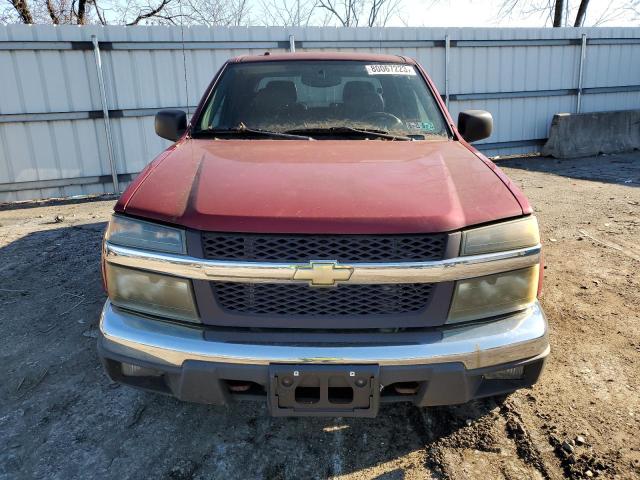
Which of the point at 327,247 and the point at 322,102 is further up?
the point at 322,102

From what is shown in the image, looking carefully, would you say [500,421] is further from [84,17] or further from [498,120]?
[84,17]

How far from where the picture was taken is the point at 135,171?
27.5 feet

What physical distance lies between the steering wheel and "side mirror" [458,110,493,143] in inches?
20.9

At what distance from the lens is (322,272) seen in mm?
1844

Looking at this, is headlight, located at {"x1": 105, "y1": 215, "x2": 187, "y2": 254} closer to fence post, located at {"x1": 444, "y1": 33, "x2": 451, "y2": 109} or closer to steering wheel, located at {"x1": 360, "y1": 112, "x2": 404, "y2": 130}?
steering wheel, located at {"x1": 360, "y1": 112, "x2": 404, "y2": 130}

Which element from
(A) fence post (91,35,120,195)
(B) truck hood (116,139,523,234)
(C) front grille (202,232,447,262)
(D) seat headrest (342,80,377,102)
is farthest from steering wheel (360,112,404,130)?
(A) fence post (91,35,120,195)

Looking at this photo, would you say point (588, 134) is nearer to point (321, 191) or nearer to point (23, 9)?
point (321, 191)

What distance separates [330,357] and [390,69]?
2393 millimetres

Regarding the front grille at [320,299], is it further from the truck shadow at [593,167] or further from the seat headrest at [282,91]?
the truck shadow at [593,167]

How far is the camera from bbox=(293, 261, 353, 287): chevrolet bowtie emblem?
6.04ft

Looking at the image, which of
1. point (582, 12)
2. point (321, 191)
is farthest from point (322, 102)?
point (582, 12)

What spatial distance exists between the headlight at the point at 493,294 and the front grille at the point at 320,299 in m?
0.13

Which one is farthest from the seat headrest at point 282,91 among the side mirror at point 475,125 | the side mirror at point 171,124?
the side mirror at point 475,125

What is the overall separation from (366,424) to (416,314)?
815mm
